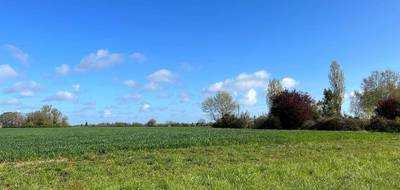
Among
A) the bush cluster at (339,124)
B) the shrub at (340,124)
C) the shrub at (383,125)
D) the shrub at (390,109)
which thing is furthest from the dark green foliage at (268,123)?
the shrub at (390,109)

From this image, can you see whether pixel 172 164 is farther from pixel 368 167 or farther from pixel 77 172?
pixel 368 167

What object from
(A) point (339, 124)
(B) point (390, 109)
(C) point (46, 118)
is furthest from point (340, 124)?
(C) point (46, 118)

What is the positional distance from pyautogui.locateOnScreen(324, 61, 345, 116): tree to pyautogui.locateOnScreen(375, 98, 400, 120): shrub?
1448 centimetres

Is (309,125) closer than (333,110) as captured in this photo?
Yes

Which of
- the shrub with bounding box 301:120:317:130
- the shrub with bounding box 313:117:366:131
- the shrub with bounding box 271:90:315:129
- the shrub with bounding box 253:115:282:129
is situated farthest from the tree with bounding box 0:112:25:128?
the shrub with bounding box 313:117:366:131

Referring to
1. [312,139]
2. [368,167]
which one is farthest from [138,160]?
[312,139]

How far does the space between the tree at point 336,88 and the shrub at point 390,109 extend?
14.5 m

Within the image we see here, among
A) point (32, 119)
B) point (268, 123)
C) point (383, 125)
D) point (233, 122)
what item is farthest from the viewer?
point (32, 119)

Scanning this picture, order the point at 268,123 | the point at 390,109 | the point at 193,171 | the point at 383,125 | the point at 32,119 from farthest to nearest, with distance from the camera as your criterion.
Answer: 1. the point at 32,119
2. the point at 268,123
3. the point at 390,109
4. the point at 383,125
5. the point at 193,171

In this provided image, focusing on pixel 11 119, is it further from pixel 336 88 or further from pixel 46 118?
pixel 336 88

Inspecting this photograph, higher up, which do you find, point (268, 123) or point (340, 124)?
point (268, 123)

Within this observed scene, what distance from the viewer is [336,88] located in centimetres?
7869

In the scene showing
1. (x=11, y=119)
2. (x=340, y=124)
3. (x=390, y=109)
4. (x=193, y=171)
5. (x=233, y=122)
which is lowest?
(x=193, y=171)

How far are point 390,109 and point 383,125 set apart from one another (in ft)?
29.4
